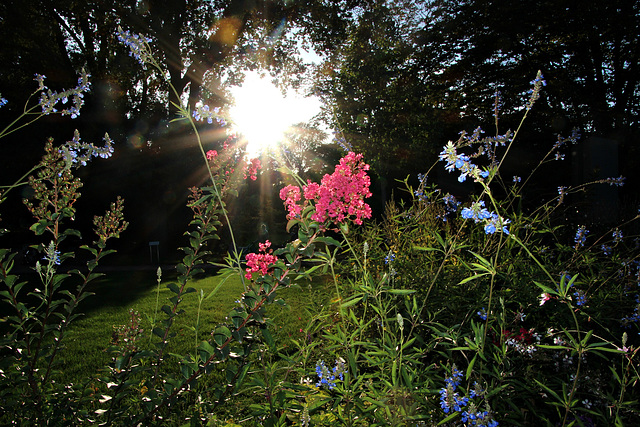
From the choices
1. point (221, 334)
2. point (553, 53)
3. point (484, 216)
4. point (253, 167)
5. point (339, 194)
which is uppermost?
point (553, 53)

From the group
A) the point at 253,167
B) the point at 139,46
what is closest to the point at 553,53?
the point at 253,167

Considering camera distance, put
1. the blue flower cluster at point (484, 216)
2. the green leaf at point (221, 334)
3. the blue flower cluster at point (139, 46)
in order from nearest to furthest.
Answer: the blue flower cluster at point (484, 216)
the green leaf at point (221, 334)
the blue flower cluster at point (139, 46)

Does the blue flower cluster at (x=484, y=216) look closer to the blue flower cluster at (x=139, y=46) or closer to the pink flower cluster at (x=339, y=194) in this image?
the pink flower cluster at (x=339, y=194)

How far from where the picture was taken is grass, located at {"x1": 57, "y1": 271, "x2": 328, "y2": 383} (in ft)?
12.8

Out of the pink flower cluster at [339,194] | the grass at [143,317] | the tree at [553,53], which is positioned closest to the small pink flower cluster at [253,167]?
the pink flower cluster at [339,194]

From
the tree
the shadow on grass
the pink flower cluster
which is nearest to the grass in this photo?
the shadow on grass

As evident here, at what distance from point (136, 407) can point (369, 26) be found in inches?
658

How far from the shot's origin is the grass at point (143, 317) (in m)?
3.91

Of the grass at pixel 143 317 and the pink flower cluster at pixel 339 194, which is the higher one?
the pink flower cluster at pixel 339 194

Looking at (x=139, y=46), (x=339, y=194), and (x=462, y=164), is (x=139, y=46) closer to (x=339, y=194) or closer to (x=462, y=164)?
(x=339, y=194)

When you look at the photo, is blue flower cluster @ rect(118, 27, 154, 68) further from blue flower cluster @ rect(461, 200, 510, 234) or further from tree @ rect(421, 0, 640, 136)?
tree @ rect(421, 0, 640, 136)

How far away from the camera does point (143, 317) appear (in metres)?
5.93

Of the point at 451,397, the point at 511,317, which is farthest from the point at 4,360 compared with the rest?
the point at 511,317

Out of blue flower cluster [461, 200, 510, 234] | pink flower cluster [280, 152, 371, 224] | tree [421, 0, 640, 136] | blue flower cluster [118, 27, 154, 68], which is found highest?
tree [421, 0, 640, 136]
